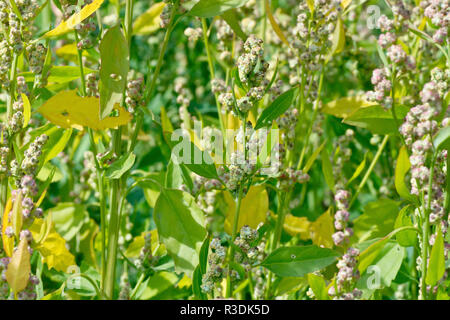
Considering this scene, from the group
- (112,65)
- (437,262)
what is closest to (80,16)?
(112,65)

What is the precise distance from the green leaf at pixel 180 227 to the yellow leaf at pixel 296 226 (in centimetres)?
20

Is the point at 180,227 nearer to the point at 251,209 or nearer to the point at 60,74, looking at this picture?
the point at 251,209

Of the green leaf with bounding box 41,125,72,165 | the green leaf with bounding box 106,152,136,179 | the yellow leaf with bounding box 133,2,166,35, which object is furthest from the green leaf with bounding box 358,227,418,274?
the yellow leaf with bounding box 133,2,166,35

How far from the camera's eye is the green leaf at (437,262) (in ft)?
1.74

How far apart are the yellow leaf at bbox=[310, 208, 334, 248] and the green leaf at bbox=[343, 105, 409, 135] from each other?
4.8 inches

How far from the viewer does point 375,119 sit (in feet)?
2.04

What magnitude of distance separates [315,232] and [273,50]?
15.6 inches

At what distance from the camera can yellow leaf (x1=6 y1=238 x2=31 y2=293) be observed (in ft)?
1.70

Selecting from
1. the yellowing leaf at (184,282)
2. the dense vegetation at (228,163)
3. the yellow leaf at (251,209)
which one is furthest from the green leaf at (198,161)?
the yellowing leaf at (184,282)

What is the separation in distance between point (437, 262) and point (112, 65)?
33 centimetres

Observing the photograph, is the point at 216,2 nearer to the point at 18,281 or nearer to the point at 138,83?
the point at 138,83

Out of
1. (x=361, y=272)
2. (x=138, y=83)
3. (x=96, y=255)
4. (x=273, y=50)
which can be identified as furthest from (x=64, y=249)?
(x=273, y=50)

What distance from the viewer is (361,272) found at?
557 millimetres

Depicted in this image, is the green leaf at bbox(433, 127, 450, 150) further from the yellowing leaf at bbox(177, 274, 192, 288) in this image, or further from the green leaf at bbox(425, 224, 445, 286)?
the yellowing leaf at bbox(177, 274, 192, 288)
